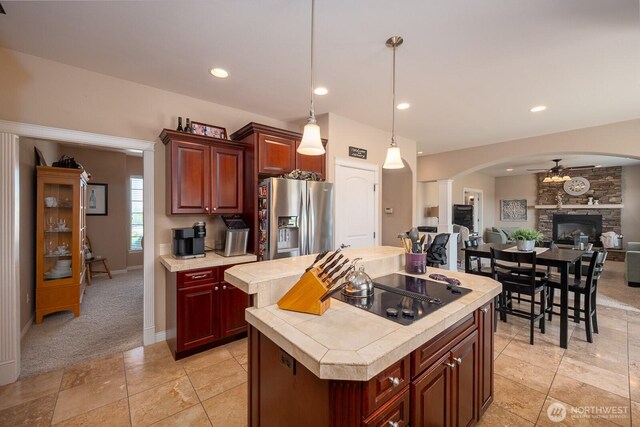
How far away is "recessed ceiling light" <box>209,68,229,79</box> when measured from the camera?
2439 mm

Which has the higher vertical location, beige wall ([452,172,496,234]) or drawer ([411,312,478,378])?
beige wall ([452,172,496,234])

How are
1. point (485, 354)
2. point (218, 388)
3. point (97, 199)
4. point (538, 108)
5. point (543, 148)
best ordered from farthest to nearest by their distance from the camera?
point (97, 199), point (543, 148), point (538, 108), point (218, 388), point (485, 354)

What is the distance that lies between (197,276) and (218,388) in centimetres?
97

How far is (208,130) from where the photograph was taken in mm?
2949

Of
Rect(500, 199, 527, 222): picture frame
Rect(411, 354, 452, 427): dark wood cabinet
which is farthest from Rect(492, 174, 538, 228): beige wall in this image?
Rect(411, 354, 452, 427): dark wood cabinet

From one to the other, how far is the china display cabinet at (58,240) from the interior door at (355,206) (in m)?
3.52

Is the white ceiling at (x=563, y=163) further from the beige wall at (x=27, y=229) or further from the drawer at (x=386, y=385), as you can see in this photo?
the beige wall at (x=27, y=229)

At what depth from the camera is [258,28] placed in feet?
6.21

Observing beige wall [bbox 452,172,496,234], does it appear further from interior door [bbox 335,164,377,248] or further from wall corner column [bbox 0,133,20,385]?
wall corner column [bbox 0,133,20,385]

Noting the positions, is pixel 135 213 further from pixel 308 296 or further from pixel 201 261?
pixel 308 296

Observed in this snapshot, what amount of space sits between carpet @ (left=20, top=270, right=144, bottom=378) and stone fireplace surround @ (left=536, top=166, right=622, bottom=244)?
11.3m

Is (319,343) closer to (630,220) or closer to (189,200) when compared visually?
(189,200)

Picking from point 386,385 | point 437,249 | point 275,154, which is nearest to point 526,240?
point 437,249

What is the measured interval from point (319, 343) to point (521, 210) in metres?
11.0
